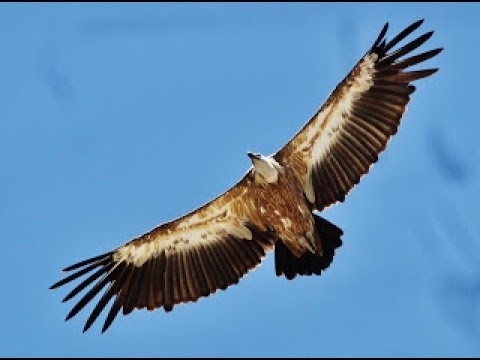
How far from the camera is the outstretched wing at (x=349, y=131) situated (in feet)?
53.6

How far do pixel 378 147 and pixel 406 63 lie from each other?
44.3 inches

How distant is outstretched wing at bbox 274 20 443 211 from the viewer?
53.6 ft

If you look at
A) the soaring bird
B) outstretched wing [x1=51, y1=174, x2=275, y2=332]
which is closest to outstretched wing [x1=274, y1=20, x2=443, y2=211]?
the soaring bird

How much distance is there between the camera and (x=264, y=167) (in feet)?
52.6

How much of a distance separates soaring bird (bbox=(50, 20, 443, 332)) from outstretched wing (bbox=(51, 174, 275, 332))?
0.01 meters

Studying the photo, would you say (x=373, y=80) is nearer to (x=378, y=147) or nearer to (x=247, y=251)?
(x=378, y=147)

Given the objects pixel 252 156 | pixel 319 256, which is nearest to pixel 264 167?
pixel 252 156

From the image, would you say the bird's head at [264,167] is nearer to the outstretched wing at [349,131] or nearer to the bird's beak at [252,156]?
the bird's beak at [252,156]

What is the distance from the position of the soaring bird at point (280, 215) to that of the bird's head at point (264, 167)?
12mm

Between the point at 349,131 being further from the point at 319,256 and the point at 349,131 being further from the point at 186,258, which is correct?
the point at 186,258

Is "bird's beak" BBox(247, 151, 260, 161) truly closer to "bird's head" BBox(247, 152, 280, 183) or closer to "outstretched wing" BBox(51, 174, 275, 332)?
"bird's head" BBox(247, 152, 280, 183)

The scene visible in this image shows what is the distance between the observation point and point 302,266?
16328 millimetres

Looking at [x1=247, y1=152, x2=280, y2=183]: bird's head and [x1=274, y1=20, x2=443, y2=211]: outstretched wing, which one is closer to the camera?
[x1=247, y1=152, x2=280, y2=183]: bird's head

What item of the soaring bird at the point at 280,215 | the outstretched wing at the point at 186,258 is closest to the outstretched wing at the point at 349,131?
the soaring bird at the point at 280,215
